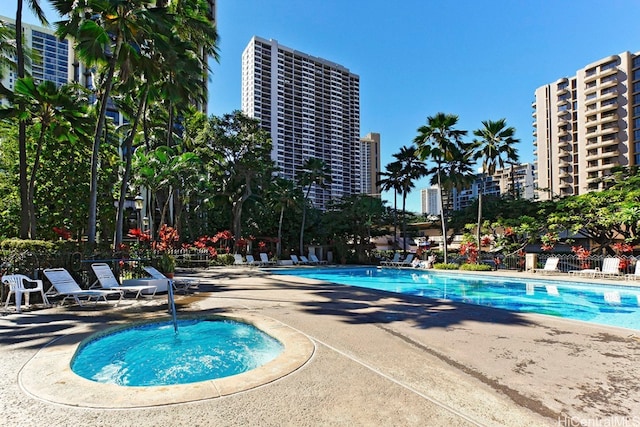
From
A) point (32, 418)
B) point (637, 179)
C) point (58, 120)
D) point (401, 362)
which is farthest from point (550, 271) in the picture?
point (58, 120)

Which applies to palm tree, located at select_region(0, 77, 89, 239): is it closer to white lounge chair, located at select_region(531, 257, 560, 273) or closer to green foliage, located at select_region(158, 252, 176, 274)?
green foliage, located at select_region(158, 252, 176, 274)

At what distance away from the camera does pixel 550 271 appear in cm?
1795

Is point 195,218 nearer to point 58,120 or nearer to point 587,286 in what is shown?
point 58,120

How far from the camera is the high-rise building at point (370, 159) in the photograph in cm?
8238

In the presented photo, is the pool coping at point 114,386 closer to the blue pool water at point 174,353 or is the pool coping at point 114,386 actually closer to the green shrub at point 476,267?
the blue pool water at point 174,353

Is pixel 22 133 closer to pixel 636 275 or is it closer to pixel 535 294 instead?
pixel 535 294

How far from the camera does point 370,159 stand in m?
86.0

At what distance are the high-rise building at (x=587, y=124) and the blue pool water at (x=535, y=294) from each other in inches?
1760

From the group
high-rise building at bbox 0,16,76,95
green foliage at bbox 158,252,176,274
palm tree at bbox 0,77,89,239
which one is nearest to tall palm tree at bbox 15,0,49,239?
palm tree at bbox 0,77,89,239

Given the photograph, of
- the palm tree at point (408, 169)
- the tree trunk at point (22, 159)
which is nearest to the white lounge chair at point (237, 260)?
the tree trunk at point (22, 159)

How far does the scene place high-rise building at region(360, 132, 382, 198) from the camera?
8238cm

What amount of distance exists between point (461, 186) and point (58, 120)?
76.3 feet

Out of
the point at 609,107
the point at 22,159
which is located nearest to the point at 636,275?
the point at 22,159

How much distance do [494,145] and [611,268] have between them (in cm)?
834
